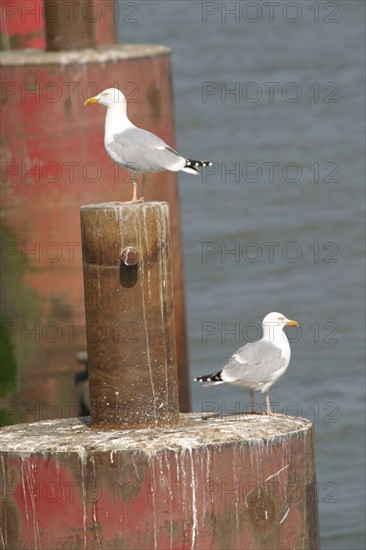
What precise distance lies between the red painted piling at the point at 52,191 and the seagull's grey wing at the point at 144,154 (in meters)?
2.15

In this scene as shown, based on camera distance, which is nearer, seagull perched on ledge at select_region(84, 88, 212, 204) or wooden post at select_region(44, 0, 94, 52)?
seagull perched on ledge at select_region(84, 88, 212, 204)

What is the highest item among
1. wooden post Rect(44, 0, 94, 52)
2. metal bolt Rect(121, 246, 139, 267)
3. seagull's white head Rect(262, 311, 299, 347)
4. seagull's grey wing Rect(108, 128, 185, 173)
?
wooden post Rect(44, 0, 94, 52)

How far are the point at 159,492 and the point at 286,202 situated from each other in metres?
13.2

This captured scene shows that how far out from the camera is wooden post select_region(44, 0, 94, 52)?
11281mm

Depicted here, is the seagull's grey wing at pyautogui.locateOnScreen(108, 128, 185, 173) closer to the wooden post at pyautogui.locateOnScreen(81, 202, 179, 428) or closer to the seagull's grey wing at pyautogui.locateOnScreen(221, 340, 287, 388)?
the wooden post at pyautogui.locateOnScreen(81, 202, 179, 428)

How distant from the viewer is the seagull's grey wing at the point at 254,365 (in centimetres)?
825

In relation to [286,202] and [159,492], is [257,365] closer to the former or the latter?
[159,492]

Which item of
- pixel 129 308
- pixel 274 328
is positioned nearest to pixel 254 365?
pixel 274 328

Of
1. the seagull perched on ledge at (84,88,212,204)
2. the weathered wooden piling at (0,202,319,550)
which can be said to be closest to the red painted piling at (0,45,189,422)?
the seagull perched on ledge at (84,88,212,204)

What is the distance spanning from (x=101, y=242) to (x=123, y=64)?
3434mm

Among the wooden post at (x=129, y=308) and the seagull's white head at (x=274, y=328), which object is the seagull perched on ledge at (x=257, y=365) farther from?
the wooden post at (x=129, y=308)

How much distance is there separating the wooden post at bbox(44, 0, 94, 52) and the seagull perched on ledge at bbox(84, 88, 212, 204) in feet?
8.47

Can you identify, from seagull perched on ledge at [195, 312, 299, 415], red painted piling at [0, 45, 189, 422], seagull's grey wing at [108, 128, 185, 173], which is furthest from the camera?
red painted piling at [0, 45, 189, 422]

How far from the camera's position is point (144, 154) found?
851 centimetres
